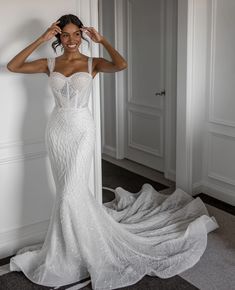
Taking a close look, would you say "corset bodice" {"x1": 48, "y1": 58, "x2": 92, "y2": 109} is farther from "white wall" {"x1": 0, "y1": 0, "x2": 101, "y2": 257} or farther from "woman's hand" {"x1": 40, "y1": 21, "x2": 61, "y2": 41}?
"white wall" {"x1": 0, "y1": 0, "x2": 101, "y2": 257}

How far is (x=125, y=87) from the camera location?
17.7 feet

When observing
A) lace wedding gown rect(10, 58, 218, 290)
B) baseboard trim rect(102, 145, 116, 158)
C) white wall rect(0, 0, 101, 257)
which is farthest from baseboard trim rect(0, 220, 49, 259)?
baseboard trim rect(102, 145, 116, 158)

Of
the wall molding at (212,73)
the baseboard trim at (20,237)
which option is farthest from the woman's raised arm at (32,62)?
the wall molding at (212,73)

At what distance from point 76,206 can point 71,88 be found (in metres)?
0.75

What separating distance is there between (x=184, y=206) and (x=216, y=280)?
1.02 m

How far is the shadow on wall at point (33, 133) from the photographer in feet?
10.4

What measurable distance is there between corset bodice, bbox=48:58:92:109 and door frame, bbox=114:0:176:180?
6.18 feet

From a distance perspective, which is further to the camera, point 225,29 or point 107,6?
point 107,6

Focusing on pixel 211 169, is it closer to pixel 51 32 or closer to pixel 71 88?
pixel 71 88

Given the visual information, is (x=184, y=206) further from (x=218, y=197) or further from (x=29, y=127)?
(x=29, y=127)

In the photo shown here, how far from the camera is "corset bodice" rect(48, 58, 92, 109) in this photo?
287cm

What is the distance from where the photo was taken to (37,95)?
326 centimetres

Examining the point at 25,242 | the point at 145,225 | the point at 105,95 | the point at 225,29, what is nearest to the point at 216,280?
the point at 145,225

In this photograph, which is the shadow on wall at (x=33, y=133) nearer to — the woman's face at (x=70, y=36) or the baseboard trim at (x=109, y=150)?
the woman's face at (x=70, y=36)
